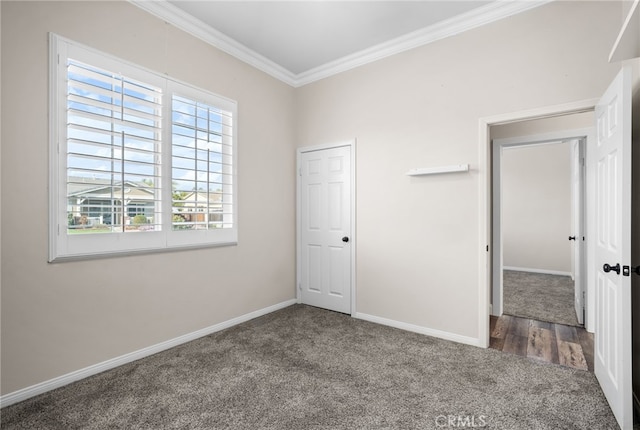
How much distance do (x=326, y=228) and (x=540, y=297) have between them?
3.41m

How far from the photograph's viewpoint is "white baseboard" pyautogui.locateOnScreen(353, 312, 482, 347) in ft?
9.61

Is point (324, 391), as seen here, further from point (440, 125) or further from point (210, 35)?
point (210, 35)

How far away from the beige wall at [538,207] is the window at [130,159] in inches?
237

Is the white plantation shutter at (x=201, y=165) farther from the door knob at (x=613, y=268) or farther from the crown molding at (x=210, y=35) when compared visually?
the door knob at (x=613, y=268)

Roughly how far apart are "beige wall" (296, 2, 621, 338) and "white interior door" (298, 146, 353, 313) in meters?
0.20

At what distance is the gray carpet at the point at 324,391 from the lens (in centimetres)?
186

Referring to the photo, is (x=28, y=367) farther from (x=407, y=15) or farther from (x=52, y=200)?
(x=407, y=15)

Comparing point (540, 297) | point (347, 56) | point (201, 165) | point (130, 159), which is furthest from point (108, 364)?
point (540, 297)

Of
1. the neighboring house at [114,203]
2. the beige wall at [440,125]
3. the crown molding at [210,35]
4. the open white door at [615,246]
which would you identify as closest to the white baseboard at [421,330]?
the beige wall at [440,125]

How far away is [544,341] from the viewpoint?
301cm

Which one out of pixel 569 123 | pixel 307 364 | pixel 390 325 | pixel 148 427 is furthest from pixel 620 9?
pixel 148 427

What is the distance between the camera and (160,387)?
88.0 inches

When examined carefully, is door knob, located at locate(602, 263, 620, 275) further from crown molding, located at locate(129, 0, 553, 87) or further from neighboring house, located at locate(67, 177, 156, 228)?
neighboring house, located at locate(67, 177, 156, 228)

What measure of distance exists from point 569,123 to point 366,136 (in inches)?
89.2
